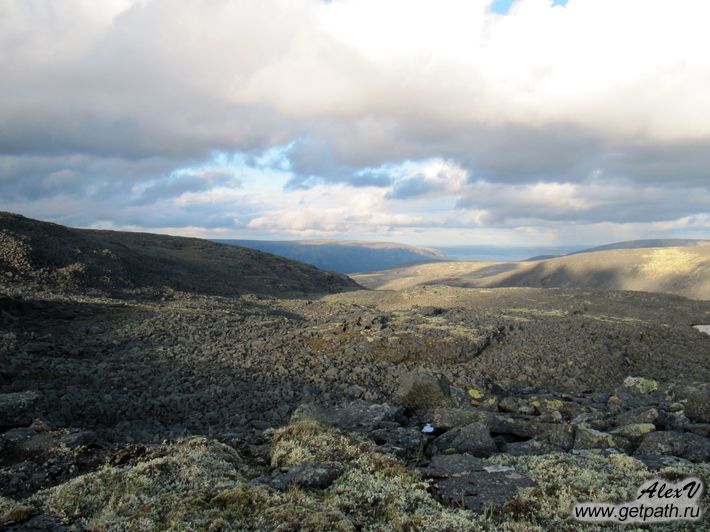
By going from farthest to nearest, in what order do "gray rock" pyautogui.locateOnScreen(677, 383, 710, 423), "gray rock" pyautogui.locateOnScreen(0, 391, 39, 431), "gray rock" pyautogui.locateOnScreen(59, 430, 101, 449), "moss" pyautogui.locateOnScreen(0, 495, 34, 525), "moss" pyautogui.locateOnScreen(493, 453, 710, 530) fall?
"gray rock" pyautogui.locateOnScreen(677, 383, 710, 423) → "gray rock" pyautogui.locateOnScreen(0, 391, 39, 431) → "gray rock" pyautogui.locateOnScreen(59, 430, 101, 449) → "moss" pyautogui.locateOnScreen(493, 453, 710, 530) → "moss" pyautogui.locateOnScreen(0, 495, 34, 525)

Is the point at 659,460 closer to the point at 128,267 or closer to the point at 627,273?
the point at 128,267

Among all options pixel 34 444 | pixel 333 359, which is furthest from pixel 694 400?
pixel 34 444

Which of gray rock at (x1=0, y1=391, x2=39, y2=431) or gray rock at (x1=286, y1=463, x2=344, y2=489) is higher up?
gray rock at (x1=286, y1=463, x2=344, y2=489)

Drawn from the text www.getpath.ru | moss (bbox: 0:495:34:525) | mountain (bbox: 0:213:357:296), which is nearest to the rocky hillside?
moss (bbox: 0:495:34:525)

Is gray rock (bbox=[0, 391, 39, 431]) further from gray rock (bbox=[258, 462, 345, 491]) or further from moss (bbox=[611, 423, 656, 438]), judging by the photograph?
moss (bbox=[611, 423, 656, 438])

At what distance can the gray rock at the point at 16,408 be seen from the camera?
10.6 metres

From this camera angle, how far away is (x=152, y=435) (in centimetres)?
1140

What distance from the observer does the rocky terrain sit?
6648 mm

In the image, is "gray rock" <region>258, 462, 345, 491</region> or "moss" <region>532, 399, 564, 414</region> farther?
"moss" <region>532, 399, 564, 414</region>

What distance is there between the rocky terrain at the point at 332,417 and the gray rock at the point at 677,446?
0.11 feet

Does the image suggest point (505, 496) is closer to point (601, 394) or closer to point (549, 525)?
point (549, 525)

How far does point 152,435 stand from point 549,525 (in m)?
9.00

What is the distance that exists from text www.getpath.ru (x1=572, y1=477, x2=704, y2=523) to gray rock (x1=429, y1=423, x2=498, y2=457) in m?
2.66

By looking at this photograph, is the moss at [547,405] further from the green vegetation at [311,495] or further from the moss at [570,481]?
the green vegetation at [311,495]
